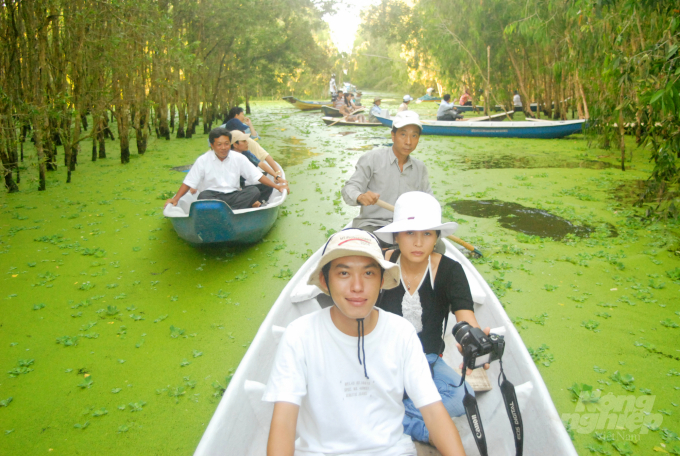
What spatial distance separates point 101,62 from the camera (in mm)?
7430

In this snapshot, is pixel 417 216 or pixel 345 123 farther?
pixel 345 123

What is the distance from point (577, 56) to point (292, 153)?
583 cm

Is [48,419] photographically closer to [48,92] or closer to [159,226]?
[159,226]

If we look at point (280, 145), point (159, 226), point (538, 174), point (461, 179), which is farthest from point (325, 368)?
point (280, 145)

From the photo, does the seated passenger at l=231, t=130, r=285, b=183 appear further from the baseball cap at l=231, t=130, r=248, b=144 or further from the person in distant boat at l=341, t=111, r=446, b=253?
the person in distant boat at l=341, t=111, r=446, b=253

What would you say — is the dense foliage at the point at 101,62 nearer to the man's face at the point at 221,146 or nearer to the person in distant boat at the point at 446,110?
the man's face at the point at 221,146

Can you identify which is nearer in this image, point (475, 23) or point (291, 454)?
point (291, 454)

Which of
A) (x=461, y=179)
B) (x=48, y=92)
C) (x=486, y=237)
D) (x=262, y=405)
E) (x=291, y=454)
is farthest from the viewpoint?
(x=461, y=179)

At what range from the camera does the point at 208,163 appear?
175 inches

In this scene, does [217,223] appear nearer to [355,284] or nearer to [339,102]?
[355,284]

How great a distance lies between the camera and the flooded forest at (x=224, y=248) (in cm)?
243

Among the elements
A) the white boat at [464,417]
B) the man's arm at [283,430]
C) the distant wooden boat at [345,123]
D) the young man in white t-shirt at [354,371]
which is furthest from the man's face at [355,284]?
the distant wooden boat at [345,123]

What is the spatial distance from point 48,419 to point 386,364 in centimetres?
187

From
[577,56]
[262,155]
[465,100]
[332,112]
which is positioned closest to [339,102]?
[332,112]
